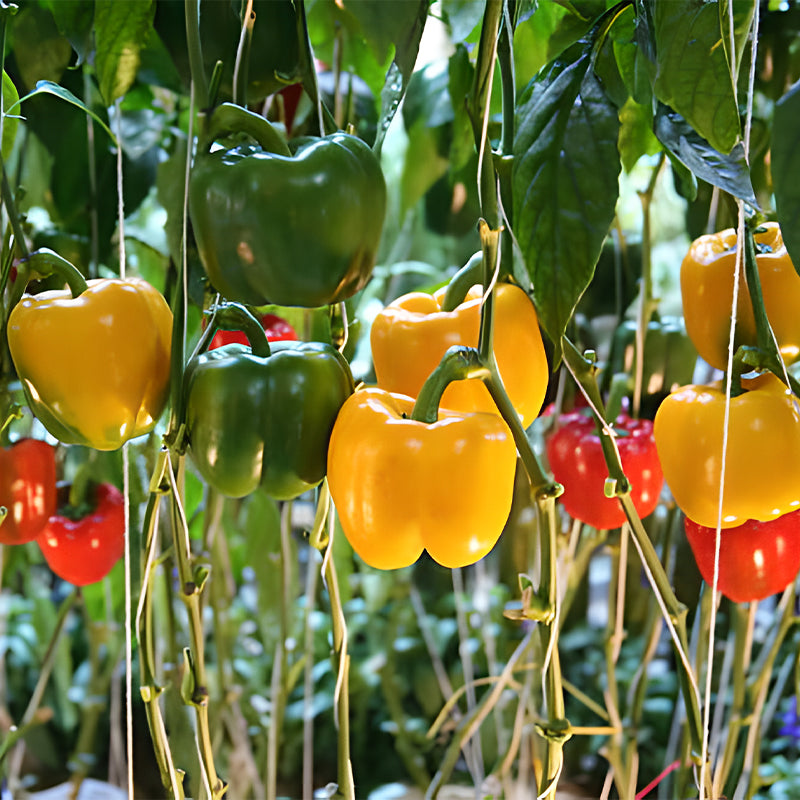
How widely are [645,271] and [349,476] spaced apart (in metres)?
0.41

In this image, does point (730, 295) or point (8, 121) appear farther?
point (8, 121)

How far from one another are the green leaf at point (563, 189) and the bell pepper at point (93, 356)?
7.4 inches

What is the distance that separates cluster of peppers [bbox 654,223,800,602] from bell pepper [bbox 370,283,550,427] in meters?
0.09

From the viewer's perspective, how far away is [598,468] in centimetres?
66

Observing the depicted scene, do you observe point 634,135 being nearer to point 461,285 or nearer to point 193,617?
point 461,285

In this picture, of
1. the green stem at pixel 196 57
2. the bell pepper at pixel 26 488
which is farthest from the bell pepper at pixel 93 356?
the bell pepper at pixel 26 488

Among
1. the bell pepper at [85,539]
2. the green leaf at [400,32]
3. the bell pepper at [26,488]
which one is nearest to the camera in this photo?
the green leaf at [400,32]

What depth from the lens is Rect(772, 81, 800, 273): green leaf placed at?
1.04ft

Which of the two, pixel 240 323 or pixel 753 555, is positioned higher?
pixel 240 323

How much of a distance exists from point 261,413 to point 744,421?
239 millimetres

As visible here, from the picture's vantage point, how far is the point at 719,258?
1.57ft

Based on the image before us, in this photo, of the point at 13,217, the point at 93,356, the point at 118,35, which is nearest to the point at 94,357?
the point at 93,356

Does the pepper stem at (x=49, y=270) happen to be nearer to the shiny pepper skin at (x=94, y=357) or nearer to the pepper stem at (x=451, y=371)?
the shiny pepper skin at (x=94, y=357)

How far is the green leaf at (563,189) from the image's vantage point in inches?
15.8
